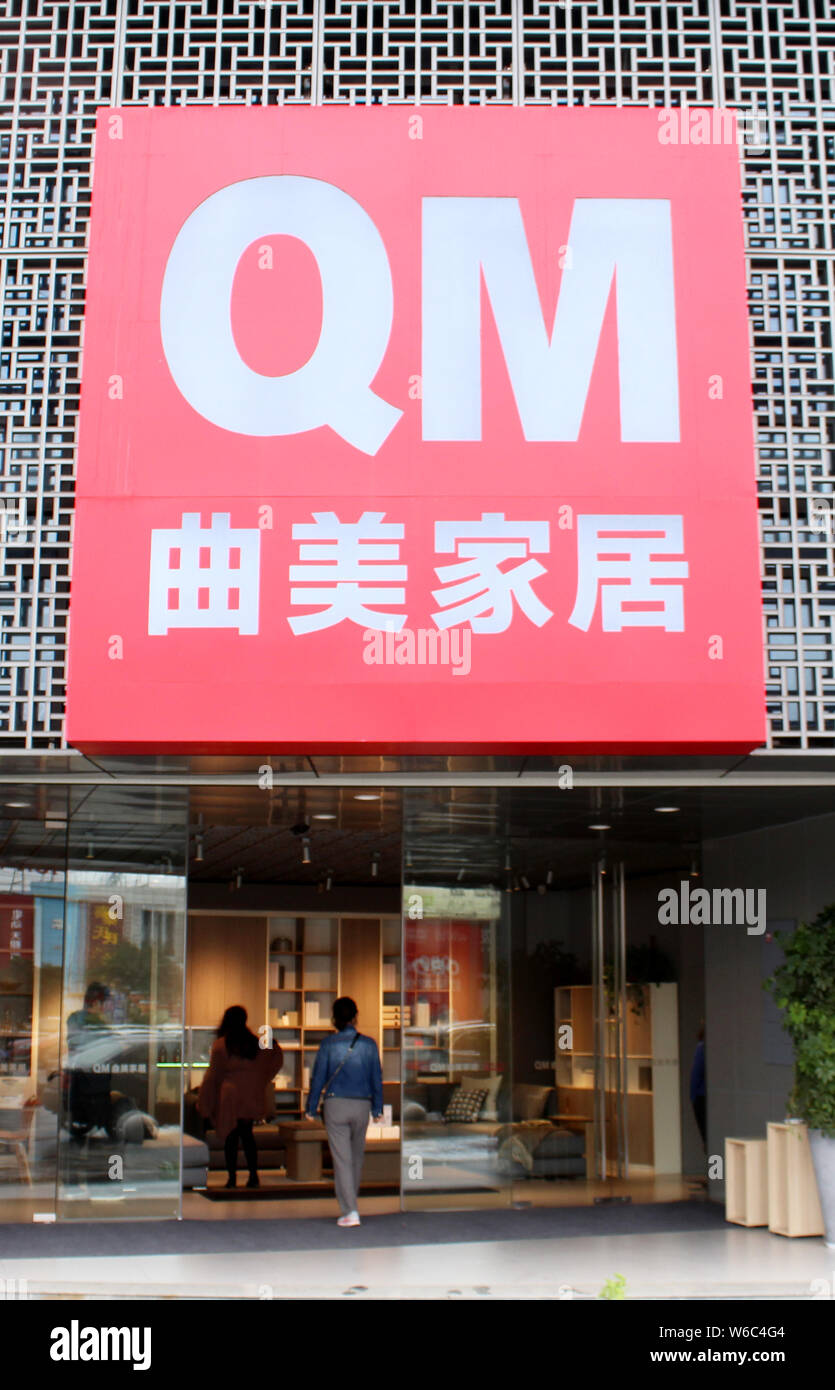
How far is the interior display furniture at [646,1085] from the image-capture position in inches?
527

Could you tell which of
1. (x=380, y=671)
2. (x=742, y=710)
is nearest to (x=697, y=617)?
(x=742, y=710)

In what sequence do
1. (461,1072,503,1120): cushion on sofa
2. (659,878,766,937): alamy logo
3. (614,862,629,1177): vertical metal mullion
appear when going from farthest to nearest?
1. (614,862,629,1177): vertical metal mullion
2. (659,878,766,937): alamy logo
3. (461,1072,503,1120): cushion on sofa

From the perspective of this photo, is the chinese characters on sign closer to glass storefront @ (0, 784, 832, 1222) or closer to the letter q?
the letter q

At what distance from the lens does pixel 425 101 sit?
25.7 ft

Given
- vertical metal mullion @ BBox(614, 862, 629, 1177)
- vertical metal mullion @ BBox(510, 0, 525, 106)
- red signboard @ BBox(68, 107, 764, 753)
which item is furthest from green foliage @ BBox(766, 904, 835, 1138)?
vertical metal mullion @ BBox(510, 0, 525, 106)

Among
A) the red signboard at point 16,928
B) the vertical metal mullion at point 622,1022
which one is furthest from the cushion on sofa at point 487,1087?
the red signboard at point 16,928

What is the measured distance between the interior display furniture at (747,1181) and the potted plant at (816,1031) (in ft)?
3.11

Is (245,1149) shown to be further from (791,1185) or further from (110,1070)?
(791,1185)

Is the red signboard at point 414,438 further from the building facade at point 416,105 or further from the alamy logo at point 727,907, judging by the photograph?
the alamy logo at point 727,907

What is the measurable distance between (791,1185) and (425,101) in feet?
22.5

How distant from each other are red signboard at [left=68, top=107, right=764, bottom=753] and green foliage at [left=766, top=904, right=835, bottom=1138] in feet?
6.55

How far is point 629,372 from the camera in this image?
7402 mm

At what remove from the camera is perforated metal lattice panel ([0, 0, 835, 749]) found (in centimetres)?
744
